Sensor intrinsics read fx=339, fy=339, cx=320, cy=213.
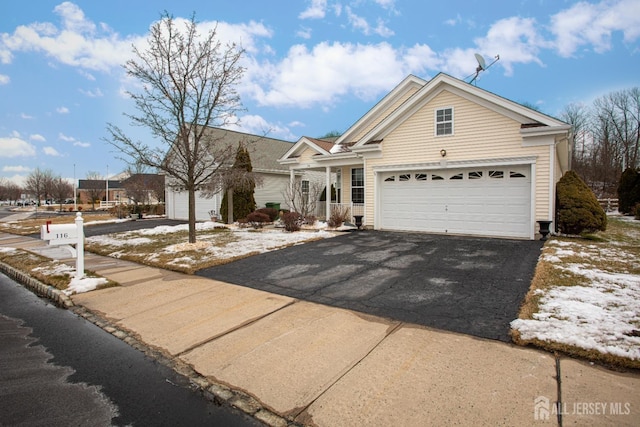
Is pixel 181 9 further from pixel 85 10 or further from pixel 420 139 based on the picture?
pixel 420 139

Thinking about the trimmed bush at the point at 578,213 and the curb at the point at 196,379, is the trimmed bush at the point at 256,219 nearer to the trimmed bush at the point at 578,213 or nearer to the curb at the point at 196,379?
the curb at the point at 196,379

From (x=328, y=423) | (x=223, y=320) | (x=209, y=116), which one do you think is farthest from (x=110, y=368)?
(x=209, y=116)

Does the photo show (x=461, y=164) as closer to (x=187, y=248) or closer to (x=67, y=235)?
(x=187, y=248)

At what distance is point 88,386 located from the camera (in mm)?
3340

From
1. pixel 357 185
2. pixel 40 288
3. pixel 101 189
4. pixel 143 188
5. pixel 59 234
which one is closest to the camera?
pixel 59 234

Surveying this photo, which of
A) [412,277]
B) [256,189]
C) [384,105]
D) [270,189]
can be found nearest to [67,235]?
[412,277]

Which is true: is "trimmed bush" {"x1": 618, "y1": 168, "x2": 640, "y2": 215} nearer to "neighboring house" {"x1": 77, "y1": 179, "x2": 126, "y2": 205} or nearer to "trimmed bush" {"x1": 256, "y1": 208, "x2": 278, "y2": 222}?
"trimmed bush" {"x1": 256, "y1": 208, "x2": 278, "y2": 222}

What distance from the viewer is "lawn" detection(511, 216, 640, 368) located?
348cm

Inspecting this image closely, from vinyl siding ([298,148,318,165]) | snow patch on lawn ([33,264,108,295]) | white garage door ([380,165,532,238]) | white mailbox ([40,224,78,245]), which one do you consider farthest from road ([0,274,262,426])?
vinyl siding ([298,148,318,165])

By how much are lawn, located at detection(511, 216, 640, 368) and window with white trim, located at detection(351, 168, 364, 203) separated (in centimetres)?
978

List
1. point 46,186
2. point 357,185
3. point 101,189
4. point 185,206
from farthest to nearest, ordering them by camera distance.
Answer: point 101,189, point 46,186, point 185,206, point 357,185

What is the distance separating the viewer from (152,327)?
4.72 meters

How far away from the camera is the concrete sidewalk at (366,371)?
2.65 metres

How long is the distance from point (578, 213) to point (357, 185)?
29.9 ft
